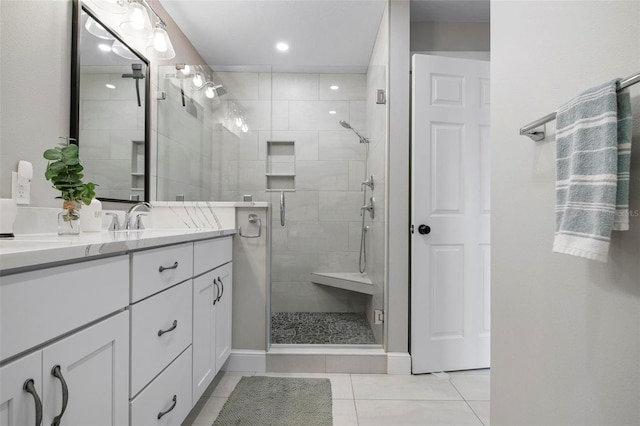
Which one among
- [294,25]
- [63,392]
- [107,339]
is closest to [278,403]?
[107,339]

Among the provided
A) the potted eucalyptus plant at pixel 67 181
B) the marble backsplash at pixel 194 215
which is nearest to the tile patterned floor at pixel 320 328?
the marble backsplash at pixel 194 215

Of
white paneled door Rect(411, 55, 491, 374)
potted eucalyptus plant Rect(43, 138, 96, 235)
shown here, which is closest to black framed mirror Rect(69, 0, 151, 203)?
potted eucalyptus plant Rect(43, 138, 96, 235)

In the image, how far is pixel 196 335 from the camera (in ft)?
5.16

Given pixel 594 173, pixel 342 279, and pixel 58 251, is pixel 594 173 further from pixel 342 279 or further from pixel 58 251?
pixel 342 279

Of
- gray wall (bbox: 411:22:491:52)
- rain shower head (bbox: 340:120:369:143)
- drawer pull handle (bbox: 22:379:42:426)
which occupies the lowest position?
drawer pull handle (bbox: 22:379:42:426)

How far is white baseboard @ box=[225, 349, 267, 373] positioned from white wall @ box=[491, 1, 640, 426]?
1406 mm

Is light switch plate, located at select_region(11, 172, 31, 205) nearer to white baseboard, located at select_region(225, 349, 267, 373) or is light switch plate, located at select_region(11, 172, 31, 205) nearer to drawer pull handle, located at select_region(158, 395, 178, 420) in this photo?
drawer pull handle, located at select_region(158, 395, 178, 420)

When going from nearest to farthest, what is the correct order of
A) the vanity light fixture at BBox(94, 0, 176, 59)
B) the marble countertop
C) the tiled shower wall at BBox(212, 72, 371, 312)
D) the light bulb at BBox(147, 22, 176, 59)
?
the marble countertop → the vanity light fixture at BBox(94, 0, 176, 59) → the light bulb at BBox(147, 22, 176, 59) → the tiled shower wall at BBox(212, 72, 371, 312)

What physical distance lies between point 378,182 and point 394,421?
151 cm

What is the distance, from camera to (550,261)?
96 centimetres

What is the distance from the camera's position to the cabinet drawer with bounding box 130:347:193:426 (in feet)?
3.57

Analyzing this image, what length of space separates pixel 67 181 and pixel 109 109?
0.73 metres

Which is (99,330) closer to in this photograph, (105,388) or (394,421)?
(105,388)

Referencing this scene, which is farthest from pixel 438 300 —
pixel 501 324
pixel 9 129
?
pixel 9 129
